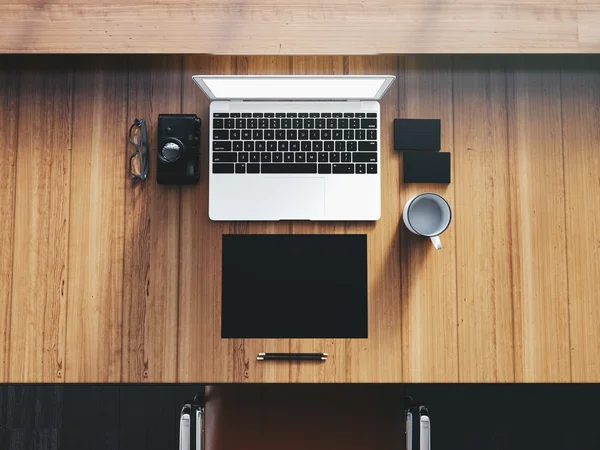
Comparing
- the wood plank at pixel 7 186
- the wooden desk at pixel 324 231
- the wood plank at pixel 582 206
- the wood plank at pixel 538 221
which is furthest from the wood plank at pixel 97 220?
the wood plank at pixel 582 206

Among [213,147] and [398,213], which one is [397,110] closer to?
[398,213]

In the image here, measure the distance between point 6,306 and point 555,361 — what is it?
125 cm

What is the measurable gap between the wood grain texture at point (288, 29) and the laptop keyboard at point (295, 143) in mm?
146

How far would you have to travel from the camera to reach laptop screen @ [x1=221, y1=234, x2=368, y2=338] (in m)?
1.04

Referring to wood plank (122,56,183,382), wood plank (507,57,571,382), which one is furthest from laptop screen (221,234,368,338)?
wood plank (507,57,571,382)

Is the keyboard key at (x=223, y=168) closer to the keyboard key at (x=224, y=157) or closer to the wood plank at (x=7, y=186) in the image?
the keyboard key at (x=224, y=157)

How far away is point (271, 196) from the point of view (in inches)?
41.5

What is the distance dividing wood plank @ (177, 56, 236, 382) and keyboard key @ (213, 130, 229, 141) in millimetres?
33

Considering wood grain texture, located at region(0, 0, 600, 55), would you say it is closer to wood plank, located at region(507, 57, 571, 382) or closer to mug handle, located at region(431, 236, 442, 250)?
wood plank, located at region(507, 57, 571, 382)

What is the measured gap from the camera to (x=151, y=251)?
1.05 m

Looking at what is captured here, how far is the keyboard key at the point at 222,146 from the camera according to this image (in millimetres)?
1060

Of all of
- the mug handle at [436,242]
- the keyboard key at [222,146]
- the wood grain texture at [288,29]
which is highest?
the wood grain texture at [288,29]
